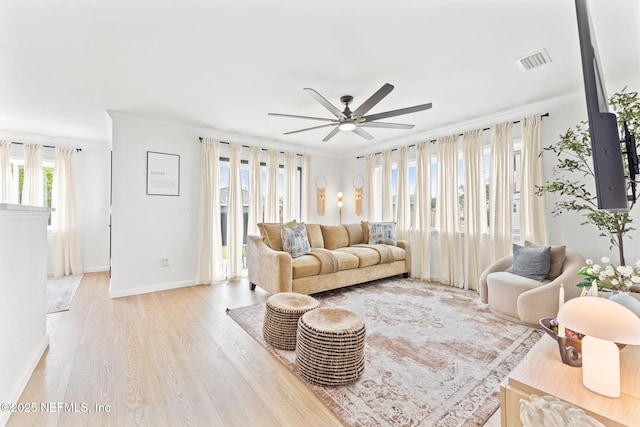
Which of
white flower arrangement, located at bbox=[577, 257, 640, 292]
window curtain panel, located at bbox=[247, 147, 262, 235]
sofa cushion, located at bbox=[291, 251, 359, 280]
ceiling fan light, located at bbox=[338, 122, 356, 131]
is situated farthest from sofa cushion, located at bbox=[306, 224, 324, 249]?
white flower arrangement, located at bbox=[577, 257, 640, 292]

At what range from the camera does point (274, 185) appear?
16.7 feet

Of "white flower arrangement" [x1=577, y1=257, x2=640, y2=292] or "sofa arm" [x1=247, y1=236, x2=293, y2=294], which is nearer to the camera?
"white flower arrangement" [x1=577, y1=257, x2=640, y2=292]

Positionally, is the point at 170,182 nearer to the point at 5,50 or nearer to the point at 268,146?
the point at 268,146

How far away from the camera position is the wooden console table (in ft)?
2.85

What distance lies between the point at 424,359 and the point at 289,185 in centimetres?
388

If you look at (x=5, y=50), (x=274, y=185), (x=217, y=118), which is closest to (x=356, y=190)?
(x=274, y=185)

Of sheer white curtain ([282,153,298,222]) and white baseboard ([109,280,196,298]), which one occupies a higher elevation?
sheer white curtain ([282,153,298,222])

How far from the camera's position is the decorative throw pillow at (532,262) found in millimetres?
2920

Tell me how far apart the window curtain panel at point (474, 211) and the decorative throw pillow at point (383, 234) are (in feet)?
3.73

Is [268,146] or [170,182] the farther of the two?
[268,146]

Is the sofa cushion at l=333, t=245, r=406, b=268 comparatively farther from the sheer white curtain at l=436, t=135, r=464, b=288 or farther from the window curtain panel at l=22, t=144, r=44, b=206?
the window curtain panel at l=22, t=144, r=44, b=206

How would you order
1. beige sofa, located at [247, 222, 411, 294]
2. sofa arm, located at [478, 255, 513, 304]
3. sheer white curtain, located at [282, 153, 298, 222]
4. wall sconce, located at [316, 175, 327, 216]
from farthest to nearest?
wall sconce, located at [316, 175, 327, 216] < sheer white curtain, located at [282, 153, 298, 222] < beige sofa, located at [247, 222, 411, 294] < sofa arm, located at [478, 255, 513, 304]

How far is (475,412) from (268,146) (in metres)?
4.68

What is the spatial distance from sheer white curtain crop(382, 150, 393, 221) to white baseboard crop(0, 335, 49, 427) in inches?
188
